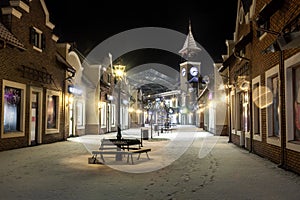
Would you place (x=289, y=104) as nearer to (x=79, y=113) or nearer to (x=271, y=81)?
(x=271, y=81)

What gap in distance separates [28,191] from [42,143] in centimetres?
1129

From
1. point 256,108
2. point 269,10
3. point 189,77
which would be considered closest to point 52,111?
point 256,108

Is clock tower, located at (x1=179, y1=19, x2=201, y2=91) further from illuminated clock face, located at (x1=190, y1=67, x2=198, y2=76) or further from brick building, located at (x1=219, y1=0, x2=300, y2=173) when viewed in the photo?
brick building, located at (x1=219, y1=0, x2=300, y2=173)

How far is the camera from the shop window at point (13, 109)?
44.7ft

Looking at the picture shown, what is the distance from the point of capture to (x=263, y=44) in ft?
35.7

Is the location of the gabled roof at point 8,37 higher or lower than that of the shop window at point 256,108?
higher

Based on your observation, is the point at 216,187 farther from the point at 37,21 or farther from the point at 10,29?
the point at 37,21

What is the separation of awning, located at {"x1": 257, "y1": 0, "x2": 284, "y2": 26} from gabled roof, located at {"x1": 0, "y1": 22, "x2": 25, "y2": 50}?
9.20 m

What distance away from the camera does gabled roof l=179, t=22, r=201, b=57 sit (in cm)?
8021

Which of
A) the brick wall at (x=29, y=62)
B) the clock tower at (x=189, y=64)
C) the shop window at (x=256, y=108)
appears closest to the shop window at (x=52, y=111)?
the brick wall at (x=29, y=62)

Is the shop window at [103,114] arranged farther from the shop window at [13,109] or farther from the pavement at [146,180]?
the pavement at [146,180]

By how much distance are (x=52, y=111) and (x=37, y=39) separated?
Result: 434 cm

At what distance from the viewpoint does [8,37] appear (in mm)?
12734

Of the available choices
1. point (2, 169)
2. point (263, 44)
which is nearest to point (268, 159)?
point (263, 44)
